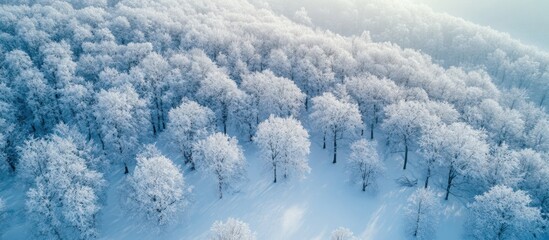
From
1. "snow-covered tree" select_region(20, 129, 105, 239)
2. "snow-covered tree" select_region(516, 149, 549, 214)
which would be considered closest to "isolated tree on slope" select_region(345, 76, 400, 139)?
"snow-covered tree" select_region(516, 149, 549, 214)

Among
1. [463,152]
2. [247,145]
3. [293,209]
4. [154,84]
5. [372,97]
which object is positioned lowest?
[293,209]

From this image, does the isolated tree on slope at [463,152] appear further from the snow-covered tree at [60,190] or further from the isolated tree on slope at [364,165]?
the snow-covered tree at [60,190]

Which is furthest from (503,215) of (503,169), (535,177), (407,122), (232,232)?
(232,232)

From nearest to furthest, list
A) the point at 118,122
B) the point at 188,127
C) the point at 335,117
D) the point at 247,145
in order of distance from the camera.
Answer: the point at 118,122 < the point at 188,127 < the point at 335,117 < the point at 247,145

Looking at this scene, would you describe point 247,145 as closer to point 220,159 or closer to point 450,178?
point 220,159

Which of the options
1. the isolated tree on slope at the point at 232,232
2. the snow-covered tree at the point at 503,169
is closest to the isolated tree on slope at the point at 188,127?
the isolated tree on slope at the point at 232,232

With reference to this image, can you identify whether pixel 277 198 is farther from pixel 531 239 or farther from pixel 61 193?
pixel 531 239

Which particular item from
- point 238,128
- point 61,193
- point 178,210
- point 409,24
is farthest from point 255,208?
point 409,24
